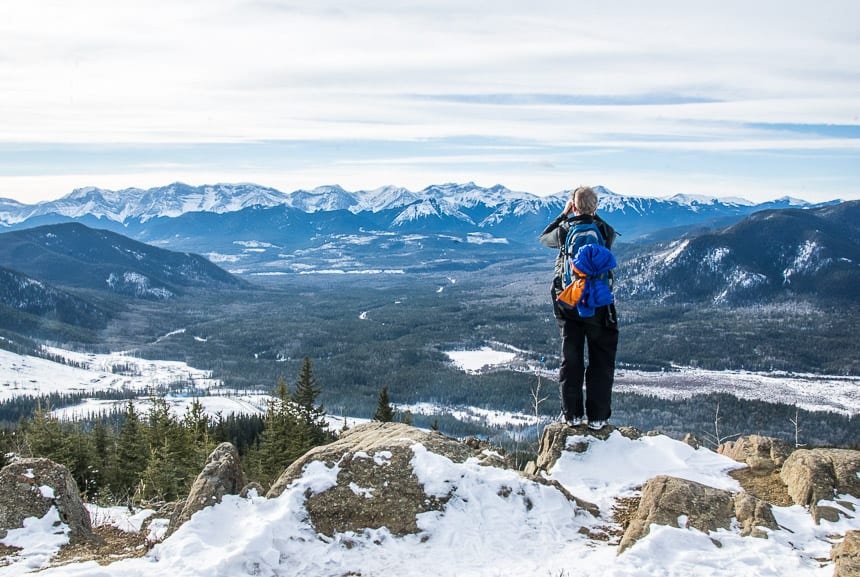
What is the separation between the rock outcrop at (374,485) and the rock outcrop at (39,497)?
3.15m

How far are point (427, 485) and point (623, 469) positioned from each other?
4.44 m

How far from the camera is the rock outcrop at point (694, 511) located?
7.68 metres

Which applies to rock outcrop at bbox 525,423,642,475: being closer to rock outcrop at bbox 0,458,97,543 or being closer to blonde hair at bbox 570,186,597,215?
blonde hair at bbox 570,186,597,215

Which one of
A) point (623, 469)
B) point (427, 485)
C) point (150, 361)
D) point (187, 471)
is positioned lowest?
point (150, 361)

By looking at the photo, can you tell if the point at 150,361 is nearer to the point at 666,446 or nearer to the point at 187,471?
the point at 187,471

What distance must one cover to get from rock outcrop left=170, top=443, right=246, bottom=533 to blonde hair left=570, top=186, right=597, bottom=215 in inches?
286

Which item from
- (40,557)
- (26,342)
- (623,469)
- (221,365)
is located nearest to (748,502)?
(623,469)

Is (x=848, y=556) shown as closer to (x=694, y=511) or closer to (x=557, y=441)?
(x=694, y=511)

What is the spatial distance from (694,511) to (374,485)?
448 centimetres

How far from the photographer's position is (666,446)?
12.1 metres

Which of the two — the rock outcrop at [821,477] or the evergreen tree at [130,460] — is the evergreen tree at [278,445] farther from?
the rock outcrop at [821,477]

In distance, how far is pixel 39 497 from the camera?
8.73 m

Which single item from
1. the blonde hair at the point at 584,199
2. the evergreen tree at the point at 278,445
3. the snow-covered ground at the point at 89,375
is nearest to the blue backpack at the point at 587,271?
the blonde hair at the point at 584,199

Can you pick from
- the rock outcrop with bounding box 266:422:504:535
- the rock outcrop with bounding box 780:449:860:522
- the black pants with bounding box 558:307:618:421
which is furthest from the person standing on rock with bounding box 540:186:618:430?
the rock outcrop with bounding box 780:449:860:522
